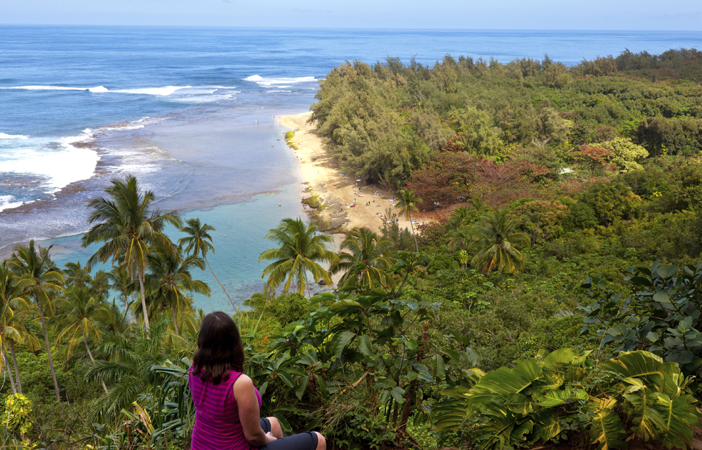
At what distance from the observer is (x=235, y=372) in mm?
2404

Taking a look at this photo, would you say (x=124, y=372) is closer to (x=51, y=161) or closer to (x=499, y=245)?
(x=499, y=245)

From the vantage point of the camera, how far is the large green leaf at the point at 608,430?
8.96 ft

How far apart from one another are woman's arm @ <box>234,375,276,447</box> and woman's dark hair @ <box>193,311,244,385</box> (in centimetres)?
9

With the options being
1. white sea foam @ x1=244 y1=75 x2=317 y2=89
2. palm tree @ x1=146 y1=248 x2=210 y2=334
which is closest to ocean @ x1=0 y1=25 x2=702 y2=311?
white sea foam @ x1=244 y1=75 x2=317 y2=89

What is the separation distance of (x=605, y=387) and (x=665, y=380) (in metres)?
0.38

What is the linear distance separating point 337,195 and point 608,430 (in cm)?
3450

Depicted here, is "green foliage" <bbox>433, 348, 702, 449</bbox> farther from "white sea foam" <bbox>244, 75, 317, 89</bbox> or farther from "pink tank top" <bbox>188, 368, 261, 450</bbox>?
"white sea foam" <bbox>244, 75, 317, 89</bbox>

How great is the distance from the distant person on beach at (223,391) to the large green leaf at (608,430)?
1964 mm

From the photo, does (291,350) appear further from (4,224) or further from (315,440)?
(4,224)

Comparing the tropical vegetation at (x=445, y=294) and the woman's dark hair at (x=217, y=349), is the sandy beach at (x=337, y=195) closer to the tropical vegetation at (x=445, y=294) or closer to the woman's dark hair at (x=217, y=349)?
the tropical vegetation at (x=445, y=294)

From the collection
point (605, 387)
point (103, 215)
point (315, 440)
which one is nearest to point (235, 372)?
point (315, 440)

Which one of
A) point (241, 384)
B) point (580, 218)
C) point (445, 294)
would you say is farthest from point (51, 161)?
point (241, 384)

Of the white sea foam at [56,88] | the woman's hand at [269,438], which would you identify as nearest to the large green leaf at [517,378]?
the woman's hand at [269,438]

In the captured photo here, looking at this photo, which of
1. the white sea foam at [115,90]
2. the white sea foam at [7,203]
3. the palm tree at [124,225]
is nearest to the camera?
the palm tree at [124,225]
